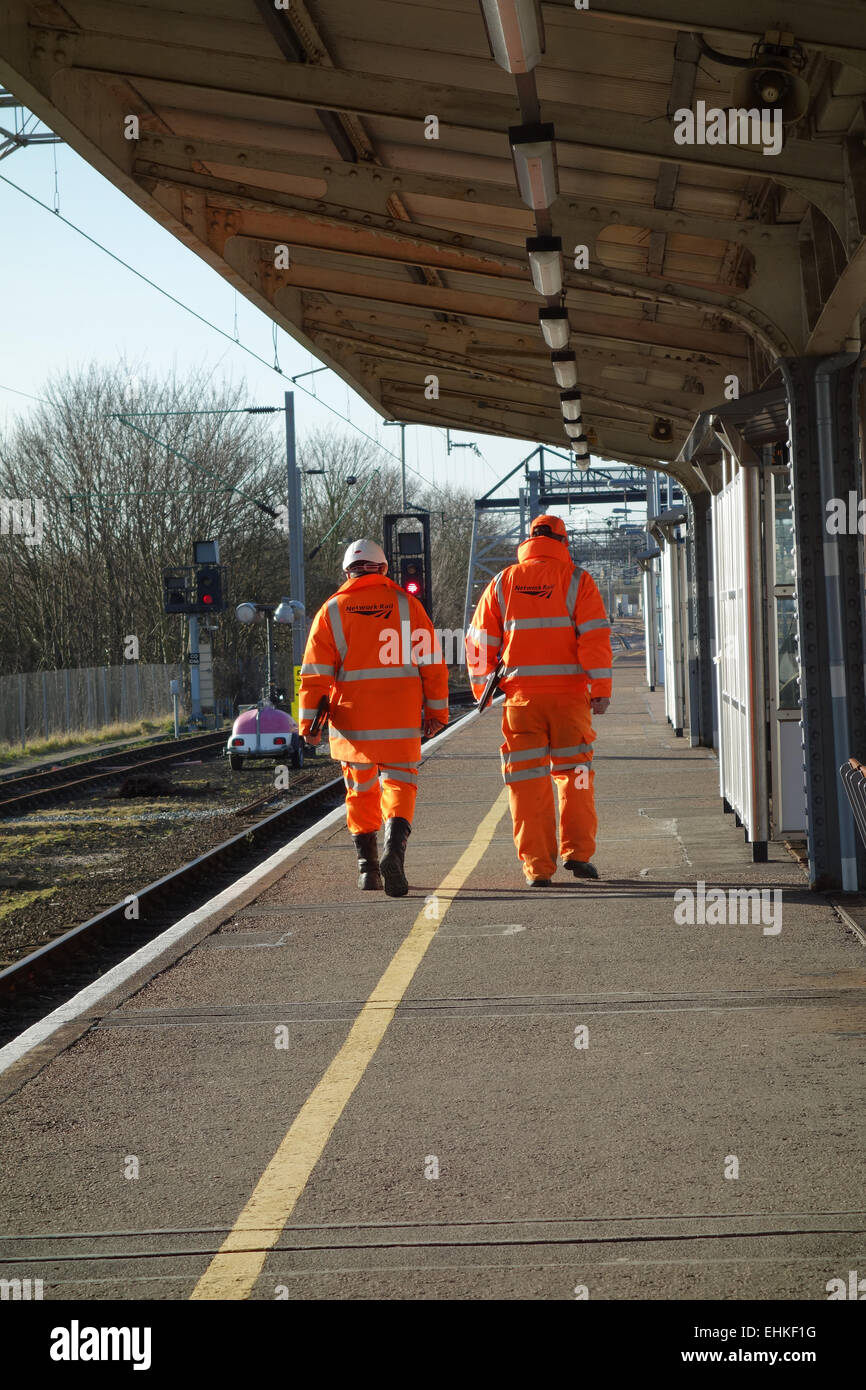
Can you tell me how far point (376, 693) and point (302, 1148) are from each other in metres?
4.70

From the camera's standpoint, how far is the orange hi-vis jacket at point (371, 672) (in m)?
9.30

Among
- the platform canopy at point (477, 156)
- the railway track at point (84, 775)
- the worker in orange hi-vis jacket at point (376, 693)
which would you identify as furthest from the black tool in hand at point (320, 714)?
the railway track at point (84, 775)

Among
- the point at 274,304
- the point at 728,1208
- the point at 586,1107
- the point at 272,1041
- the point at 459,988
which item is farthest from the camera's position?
the point at 274,304

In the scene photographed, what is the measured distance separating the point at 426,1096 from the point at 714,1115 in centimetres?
96

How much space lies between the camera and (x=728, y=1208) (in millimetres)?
4188

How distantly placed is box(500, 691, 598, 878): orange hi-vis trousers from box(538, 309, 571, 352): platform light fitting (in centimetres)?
261

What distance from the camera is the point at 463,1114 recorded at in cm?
511

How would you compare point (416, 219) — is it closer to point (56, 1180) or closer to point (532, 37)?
point (532, 37)

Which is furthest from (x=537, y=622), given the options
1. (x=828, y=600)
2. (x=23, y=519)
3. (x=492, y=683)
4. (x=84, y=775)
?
(x=23, y=519)

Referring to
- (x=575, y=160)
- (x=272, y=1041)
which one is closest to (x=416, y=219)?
(x=575, y=160)

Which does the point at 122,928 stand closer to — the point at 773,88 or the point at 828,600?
the point at 828,600

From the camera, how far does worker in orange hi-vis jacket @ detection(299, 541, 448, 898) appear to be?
9.29 m

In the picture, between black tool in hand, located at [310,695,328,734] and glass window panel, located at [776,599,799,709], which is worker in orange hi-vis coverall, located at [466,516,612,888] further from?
glass window panel, located at [776,599,799,709]

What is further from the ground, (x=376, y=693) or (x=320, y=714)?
(x=376, y=693)
